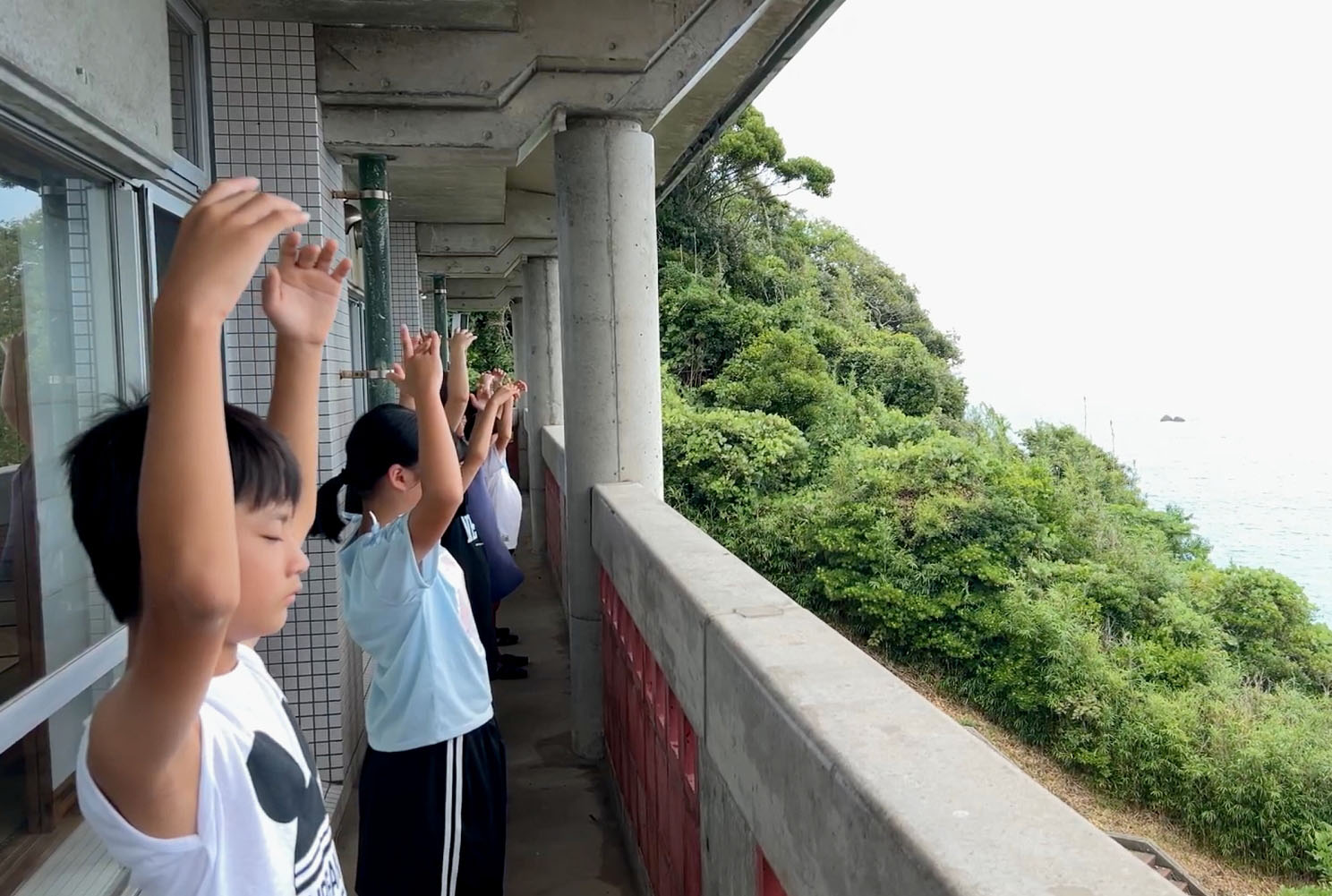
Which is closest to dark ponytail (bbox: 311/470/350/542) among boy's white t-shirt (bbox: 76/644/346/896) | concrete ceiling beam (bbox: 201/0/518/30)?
boy's white t-shirt (bbox: 76/644/346/896)

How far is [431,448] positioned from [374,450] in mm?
376

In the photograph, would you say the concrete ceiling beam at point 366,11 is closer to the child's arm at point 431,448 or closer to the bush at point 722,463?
the child's arm at point 431,448

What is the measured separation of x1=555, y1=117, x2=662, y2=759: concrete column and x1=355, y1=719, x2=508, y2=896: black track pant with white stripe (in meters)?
2.16

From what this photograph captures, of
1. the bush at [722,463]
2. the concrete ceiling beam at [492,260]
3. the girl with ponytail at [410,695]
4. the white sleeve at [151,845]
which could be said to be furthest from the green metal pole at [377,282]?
the bush at [722,463]

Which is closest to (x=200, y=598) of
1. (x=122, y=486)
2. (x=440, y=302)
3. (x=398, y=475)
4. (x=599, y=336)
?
(x=122, y=486)

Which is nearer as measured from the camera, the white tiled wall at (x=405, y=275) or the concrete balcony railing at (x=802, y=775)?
the concrete balcony railing at (x=802, y=775)

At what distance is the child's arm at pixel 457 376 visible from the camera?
9.52ft

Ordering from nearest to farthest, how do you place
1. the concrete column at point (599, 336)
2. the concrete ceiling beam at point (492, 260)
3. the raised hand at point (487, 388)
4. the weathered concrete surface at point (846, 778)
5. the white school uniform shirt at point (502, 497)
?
the weathered concrete surface at point (846, 778)
the raised hand at point (487, 388)
the white school uniform shirt at point (502, 497)
the concrete column at point (599, 336)
the concrete ceiling beam at point (492, 260)

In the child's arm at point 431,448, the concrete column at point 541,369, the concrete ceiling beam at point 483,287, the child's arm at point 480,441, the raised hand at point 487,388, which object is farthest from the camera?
the concrete ceiling beam at point 483,287

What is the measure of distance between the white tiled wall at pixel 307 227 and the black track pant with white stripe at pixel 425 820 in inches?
65.0

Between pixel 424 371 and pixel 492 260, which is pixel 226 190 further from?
pixel 492 260

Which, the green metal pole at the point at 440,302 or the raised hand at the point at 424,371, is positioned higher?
the green metal pole at the point at 440,302

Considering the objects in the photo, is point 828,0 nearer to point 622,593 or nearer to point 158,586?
point 622,593

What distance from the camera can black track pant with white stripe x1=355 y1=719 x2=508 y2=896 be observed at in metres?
2.41
